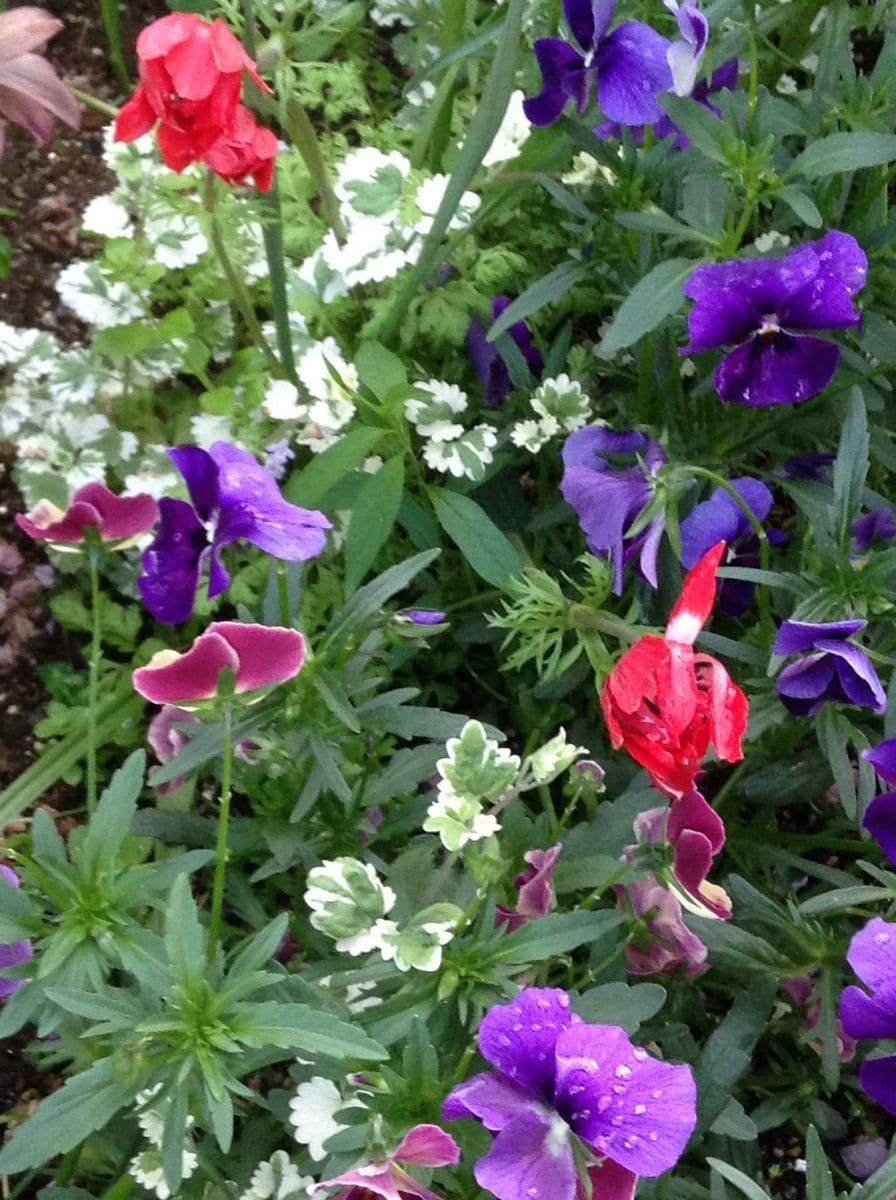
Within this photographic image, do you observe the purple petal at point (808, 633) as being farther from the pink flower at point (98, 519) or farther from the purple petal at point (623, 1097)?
the pink flower at point (98, 519)

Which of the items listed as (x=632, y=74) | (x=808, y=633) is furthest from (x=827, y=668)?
(x=632, y=74)

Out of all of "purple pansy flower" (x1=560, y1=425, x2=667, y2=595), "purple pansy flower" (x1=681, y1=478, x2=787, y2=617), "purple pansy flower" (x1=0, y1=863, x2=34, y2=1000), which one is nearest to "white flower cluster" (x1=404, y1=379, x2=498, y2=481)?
"purple pansy flower" (x1=560, y1=425, x2=667, y2=595)

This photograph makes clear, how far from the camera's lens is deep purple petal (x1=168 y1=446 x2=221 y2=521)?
2.96 ft

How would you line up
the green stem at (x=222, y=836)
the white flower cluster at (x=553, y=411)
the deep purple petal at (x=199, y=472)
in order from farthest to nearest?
the white flower cluster at (x=553, y=411) < the deep purple petal at (x=199, y=472) < the green stem at (x=222, y=836)

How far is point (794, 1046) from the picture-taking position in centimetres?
125

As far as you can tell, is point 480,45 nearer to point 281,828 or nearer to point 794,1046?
point 281,828

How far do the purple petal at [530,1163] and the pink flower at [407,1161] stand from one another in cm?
3

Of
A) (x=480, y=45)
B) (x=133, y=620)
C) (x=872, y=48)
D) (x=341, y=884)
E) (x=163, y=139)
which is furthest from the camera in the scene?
(x=872, y=48)

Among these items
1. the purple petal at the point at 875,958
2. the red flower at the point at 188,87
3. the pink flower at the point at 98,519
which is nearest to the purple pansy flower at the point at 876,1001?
the purple petal at the point at 875,958

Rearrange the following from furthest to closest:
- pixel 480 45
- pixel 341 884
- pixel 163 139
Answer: pixel 480 45 → pixel 163 139 → pixel 341 884

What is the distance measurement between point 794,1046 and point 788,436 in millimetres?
691

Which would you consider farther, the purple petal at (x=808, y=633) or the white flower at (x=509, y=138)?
the white flower at (x=509, y=138)

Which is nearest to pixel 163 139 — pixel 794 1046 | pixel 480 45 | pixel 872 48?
pixel 480 45

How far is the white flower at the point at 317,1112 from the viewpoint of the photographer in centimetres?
88
